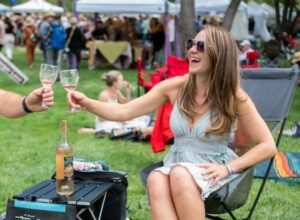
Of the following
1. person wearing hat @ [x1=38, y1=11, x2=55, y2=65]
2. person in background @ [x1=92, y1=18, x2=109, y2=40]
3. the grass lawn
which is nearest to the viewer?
the grass lawn

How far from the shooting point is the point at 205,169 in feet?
9.91

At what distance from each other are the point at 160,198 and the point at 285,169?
259cm

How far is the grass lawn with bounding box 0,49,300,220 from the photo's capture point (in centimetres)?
447

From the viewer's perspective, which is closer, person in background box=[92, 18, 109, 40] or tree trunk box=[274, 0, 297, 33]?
person in background box=[92, 18, 109, 40]

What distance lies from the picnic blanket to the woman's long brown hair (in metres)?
2.13

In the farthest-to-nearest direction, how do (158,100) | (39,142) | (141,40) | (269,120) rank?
(141,40) → (39,142) → (269,120) → (158,100)

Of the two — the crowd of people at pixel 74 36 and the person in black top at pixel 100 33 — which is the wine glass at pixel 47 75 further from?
the person in black top at pixel 100 33

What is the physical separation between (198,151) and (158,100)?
0.43 m

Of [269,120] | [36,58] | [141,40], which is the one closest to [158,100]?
[269,120]

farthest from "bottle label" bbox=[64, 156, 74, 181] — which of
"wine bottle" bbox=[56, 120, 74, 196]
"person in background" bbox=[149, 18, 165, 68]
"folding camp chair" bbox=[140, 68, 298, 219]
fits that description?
"person in background" bbox=[149, 18, 165, 68]

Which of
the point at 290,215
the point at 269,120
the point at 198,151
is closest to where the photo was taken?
the point at 198,151

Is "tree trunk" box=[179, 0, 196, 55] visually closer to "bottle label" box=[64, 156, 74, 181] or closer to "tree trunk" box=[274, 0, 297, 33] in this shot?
"bottle label" box=[64, 156, 74, 181]

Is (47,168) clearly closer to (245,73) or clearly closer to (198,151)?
(245,73)

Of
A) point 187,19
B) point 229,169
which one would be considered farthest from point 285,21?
point 229,169
